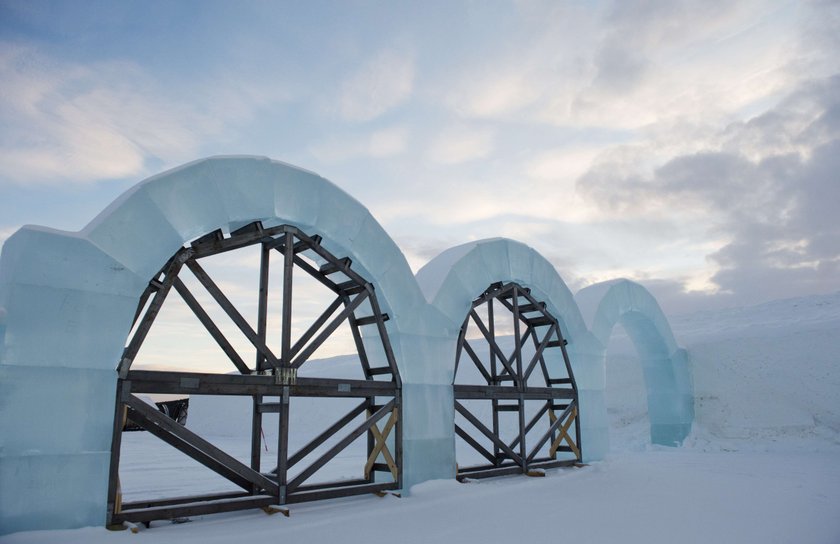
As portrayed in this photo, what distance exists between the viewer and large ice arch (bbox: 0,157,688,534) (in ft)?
21.2

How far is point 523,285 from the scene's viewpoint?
14180mm

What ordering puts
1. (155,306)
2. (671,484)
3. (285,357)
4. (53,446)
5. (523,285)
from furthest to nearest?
(523,285), (671,484), (285,357), (155,306), (53,446)

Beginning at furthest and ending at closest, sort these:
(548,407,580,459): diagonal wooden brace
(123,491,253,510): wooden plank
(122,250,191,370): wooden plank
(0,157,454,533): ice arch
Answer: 1. (548,407,580,459): diagonal wooden brace
2. (123,491,253,510): wooden plank
3. (122,250,191,370): wooden plank
4. (0,157,454,533): ice arch

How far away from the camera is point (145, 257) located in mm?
7781

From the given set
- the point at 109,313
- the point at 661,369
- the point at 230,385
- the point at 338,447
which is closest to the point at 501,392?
the point at 338,447

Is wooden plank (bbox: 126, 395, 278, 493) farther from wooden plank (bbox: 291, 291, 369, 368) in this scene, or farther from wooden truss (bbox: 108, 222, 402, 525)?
wooden plank (bbox: 291, 291, 369, 368)

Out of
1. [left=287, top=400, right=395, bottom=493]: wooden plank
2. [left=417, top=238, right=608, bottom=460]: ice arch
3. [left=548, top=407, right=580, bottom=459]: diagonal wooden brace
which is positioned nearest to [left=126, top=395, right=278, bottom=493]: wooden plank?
[left=287, top=400, right=395, bottom=493]: wooden plank

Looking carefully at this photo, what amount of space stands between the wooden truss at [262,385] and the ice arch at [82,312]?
30cm

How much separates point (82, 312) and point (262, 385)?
2.69 m

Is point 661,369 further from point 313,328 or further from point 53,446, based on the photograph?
point 53,446

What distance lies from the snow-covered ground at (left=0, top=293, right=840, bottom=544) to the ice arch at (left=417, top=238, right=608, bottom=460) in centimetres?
138

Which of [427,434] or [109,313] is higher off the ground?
[109,313]

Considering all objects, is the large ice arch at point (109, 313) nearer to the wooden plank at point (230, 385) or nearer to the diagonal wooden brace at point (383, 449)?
the diagonal wooden brace at point (383, 449)

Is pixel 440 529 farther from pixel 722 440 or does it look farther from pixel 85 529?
pixel 722 440
